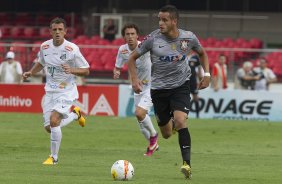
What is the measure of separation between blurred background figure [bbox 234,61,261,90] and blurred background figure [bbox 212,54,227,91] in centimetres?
74

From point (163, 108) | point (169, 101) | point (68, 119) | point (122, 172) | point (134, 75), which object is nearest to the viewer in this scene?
point (122, 172)

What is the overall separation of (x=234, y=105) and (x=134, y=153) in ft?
39.5

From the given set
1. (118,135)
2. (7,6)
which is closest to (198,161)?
(118,135)

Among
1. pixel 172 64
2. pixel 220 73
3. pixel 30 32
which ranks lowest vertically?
pixel 30 32

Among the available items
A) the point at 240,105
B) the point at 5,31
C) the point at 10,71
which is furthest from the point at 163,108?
the point at 5,31

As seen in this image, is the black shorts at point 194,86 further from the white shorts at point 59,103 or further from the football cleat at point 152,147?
the white shorts at point 59,103

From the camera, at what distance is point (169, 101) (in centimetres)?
1362

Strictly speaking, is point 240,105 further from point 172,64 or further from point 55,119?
point 172,64

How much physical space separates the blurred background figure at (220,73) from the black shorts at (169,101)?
52.2ft

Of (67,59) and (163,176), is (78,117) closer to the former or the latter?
(67,59)

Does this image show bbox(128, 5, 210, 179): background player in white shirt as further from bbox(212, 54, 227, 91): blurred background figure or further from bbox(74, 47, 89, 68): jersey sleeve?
bbox(212, 54, 227, 91): blurred background figure

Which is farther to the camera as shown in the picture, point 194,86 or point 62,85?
point 194,86

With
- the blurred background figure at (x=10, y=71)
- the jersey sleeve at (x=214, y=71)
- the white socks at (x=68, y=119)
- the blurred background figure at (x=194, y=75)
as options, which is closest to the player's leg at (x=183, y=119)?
the white socks at (x=68, y=119)

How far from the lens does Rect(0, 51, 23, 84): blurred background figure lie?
30.6 m
